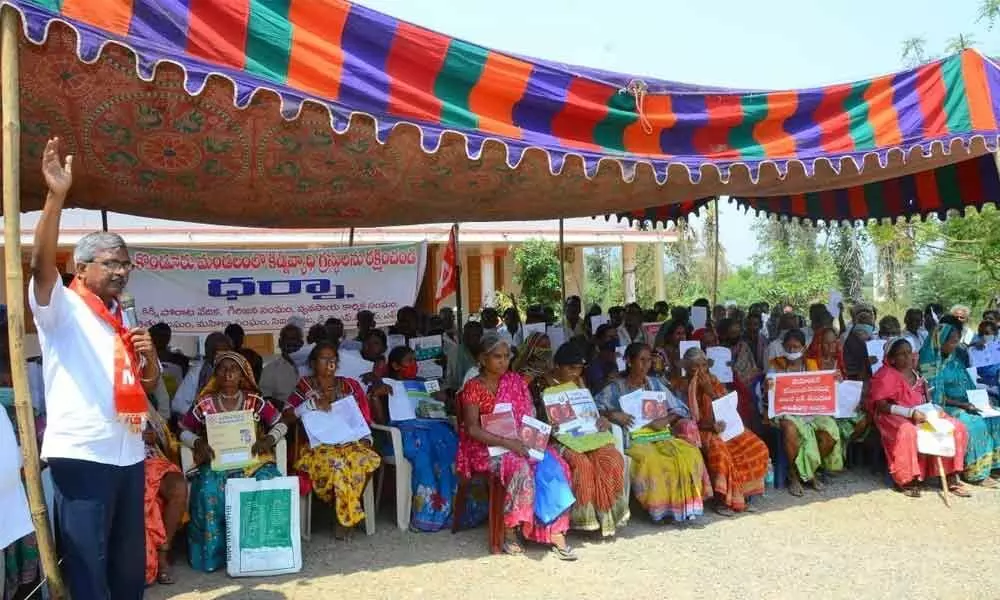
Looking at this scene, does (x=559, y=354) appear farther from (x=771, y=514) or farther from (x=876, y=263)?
(x=876, y=263)

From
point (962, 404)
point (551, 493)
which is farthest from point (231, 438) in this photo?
point (962, 404)

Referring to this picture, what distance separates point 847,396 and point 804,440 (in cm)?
58

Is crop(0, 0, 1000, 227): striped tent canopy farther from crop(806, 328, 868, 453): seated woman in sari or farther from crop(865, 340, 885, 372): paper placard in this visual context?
crop(865, 340, 885, 372): paper placard

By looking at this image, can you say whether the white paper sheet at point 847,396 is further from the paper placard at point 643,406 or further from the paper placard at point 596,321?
the paper placard at point 596,321

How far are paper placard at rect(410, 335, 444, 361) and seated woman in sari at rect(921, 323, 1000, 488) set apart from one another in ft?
13.5

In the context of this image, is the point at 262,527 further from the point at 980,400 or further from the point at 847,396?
the point at 980,400

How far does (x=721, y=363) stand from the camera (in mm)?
6250

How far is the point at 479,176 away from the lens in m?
4.81

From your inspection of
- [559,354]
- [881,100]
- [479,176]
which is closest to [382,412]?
[559,354]

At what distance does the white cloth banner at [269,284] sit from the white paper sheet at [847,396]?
4.65m

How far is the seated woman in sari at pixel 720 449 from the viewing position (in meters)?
5.42

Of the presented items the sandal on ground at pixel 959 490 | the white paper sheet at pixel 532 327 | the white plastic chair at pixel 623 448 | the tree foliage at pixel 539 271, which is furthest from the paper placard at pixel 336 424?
the tree foliage at pixel 539 271

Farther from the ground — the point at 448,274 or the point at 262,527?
the point at 448,274

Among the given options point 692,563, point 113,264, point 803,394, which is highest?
point 113,264
